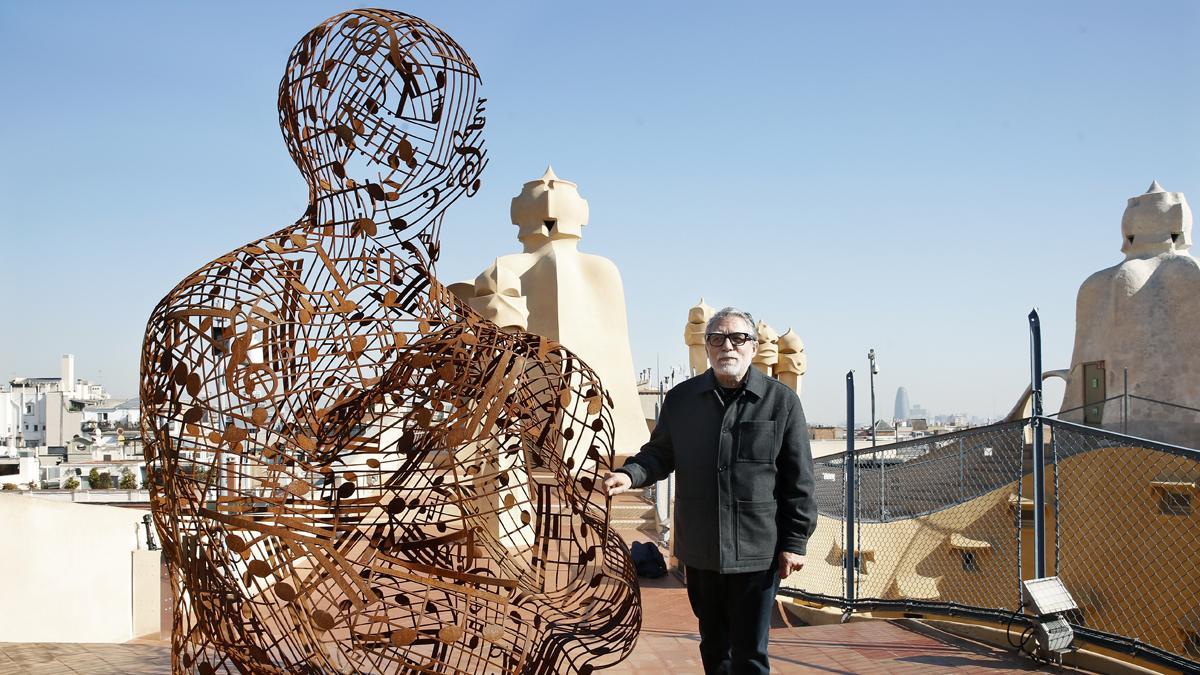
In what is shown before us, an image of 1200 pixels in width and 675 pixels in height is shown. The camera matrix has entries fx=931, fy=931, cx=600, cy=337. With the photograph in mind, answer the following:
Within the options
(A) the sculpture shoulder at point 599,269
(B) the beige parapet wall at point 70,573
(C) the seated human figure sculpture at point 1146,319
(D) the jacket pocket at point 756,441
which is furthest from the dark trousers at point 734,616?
(C) the seated human figure sculpture at point 1146,319

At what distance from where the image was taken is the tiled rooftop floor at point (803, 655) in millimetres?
4465

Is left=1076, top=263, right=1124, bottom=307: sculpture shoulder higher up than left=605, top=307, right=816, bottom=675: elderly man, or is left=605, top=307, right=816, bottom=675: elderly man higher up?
left=1076, top=263, right=1124, bottom=307: sculpture shoulder

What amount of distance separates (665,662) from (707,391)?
7.48 ft

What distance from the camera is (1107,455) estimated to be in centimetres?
930

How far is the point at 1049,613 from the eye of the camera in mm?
4414

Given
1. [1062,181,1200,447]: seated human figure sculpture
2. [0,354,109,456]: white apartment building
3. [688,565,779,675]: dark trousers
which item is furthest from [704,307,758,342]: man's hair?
[0,354,109,456]: white apartment building

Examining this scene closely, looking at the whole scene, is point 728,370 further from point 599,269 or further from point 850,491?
point 599,269

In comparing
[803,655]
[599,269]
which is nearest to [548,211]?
[599,269]

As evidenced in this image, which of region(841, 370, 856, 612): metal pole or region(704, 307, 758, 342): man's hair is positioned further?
region(841, 370, 856, 612): metal pole

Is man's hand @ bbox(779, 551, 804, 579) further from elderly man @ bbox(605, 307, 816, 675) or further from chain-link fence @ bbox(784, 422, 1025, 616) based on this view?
chain-link fence @ bbox(784, 422, 1025, 616)

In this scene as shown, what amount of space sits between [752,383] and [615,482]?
0.59m

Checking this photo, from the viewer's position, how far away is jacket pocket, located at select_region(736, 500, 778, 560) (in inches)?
121

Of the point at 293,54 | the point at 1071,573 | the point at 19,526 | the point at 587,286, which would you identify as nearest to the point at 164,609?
the point at 19,526

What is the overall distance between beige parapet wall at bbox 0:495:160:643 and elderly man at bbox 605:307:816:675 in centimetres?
432
